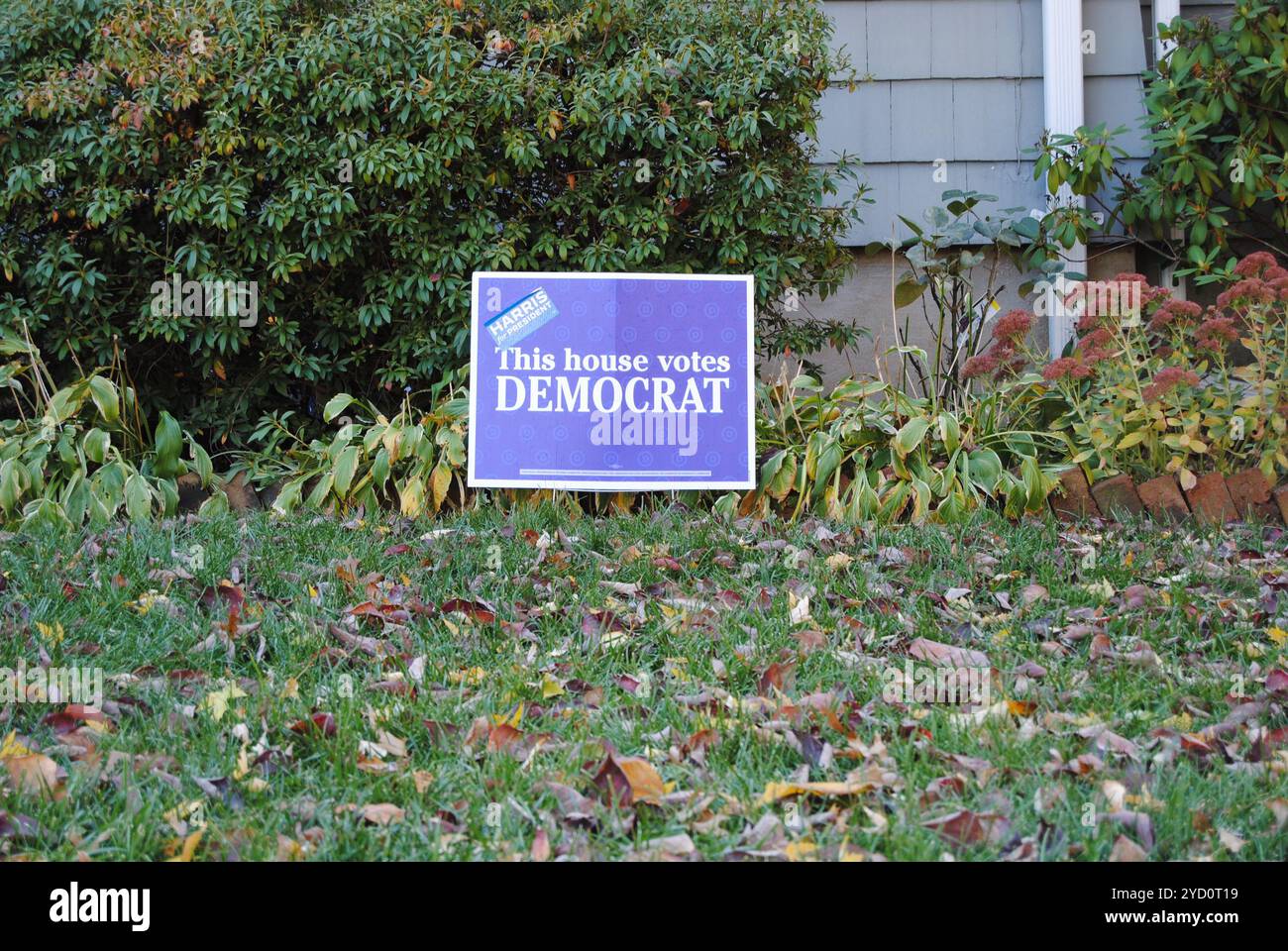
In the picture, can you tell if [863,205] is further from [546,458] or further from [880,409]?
[546,458]

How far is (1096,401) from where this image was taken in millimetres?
4391

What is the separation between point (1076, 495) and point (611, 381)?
175cm

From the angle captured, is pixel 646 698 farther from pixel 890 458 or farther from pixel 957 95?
pixel 957 95

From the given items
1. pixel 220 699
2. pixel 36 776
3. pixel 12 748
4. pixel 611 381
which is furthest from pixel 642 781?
pixel 611 381

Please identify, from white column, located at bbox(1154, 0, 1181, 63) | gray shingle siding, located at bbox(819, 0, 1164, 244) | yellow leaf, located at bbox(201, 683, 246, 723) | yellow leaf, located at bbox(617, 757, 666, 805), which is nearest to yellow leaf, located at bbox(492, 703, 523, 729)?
yellow leaf, located at bbox(617, 757, 666, 805)

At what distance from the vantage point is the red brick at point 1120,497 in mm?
4168

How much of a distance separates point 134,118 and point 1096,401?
396cm

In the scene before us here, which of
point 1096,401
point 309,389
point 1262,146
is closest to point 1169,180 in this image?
point 1262,146

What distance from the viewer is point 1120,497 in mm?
4191

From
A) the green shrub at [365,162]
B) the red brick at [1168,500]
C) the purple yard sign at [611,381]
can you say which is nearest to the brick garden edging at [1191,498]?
the red brick at [1168,500]

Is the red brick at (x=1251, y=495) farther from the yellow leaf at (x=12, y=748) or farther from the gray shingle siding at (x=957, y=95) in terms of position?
the yellow leaf at (x=12, y=748)
